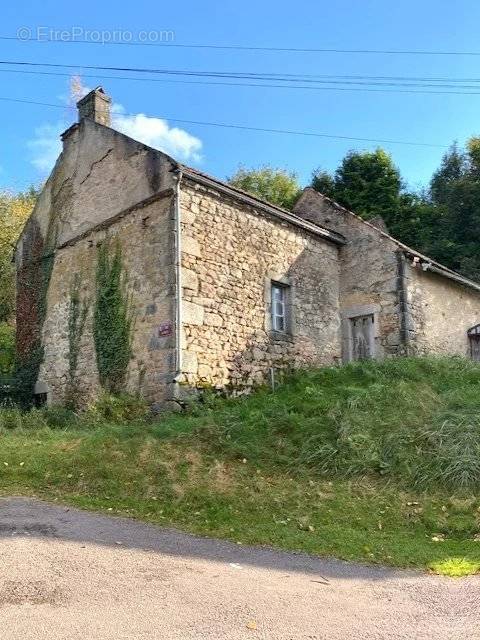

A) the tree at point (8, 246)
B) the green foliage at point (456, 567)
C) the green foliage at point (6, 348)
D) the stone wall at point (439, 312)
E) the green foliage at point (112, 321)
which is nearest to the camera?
the green foliage at point (456, 567)

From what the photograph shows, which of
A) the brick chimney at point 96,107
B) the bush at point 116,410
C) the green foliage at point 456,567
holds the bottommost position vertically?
the green foliage at point 456,567

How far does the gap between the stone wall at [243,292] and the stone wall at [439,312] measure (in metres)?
2.14

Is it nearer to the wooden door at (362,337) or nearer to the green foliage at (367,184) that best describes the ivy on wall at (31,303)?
the wooden door at (362,337)

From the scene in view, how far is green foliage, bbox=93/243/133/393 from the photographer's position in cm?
1239

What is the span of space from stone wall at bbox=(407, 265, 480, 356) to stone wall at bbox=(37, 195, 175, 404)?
6.79 m

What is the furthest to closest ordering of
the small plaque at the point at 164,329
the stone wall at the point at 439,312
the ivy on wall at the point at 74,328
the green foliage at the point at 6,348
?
the green foliage at the point at 6,348, the stone wall at the point at 439,312, the ivy on wall at the point at 74,328, the small plaque at the point at 164,329

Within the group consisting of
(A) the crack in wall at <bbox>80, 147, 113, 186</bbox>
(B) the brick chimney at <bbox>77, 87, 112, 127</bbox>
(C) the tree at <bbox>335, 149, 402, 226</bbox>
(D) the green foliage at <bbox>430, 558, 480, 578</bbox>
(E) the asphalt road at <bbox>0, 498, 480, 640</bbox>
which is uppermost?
(C) the tree at <bbox>335, 149, 402, 226</bbox>

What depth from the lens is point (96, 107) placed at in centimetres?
1495

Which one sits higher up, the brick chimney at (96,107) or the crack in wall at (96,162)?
the brick chimney at (96,107)

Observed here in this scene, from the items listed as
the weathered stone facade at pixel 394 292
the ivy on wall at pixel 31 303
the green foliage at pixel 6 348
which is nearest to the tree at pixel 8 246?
the green foliage at pixel 6 348

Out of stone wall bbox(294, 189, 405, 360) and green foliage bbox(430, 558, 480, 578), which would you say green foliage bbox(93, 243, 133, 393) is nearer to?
stone wall bbox(294, 189, 405, 360)

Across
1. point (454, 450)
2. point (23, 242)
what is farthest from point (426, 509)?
point (23, 242)

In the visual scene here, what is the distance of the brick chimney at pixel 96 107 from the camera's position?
14951 mm

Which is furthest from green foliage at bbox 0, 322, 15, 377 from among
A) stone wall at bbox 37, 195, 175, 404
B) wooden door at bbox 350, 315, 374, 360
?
wooden door at bbox 350, 315, 374, 360
